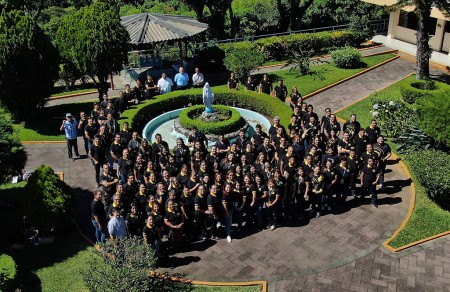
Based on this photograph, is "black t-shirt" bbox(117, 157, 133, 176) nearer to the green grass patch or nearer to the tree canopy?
the green grass patch

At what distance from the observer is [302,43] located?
26688 mm

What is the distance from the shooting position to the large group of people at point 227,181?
10.9 meters

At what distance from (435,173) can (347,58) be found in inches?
471

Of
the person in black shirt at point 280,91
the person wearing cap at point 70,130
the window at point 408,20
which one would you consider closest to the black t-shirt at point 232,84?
the person in black shirt at point 280,91

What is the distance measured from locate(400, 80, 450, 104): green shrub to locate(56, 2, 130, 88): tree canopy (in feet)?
36.7

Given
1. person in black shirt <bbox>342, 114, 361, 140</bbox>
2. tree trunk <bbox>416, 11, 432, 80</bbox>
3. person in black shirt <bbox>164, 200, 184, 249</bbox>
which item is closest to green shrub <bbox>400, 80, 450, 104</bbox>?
tree trunk <bbox>416, 11, 432, 80</bbox>

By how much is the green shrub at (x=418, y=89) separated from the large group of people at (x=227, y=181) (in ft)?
20.0

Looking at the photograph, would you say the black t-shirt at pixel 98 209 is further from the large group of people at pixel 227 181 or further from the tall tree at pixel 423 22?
the tall tree at pixel 423 22

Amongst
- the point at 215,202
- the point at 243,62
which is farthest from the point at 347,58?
the point at 215,202

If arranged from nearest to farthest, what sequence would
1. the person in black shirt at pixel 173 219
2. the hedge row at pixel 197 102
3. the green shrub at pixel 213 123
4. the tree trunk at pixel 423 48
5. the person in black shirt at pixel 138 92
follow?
the person in black shirt at pixel 173 219, the green shrub at pixel 213 123, the hedge row at pixel 197 102, the person in black shirt at pixel 138 92, the tree trunk at pixel 423 48

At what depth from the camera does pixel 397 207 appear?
12844mm

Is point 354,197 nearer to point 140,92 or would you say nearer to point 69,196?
point 69,196

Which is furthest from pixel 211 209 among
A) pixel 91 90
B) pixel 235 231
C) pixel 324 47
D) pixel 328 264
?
pixel 324 47

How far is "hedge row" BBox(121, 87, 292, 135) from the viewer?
16984 mm
